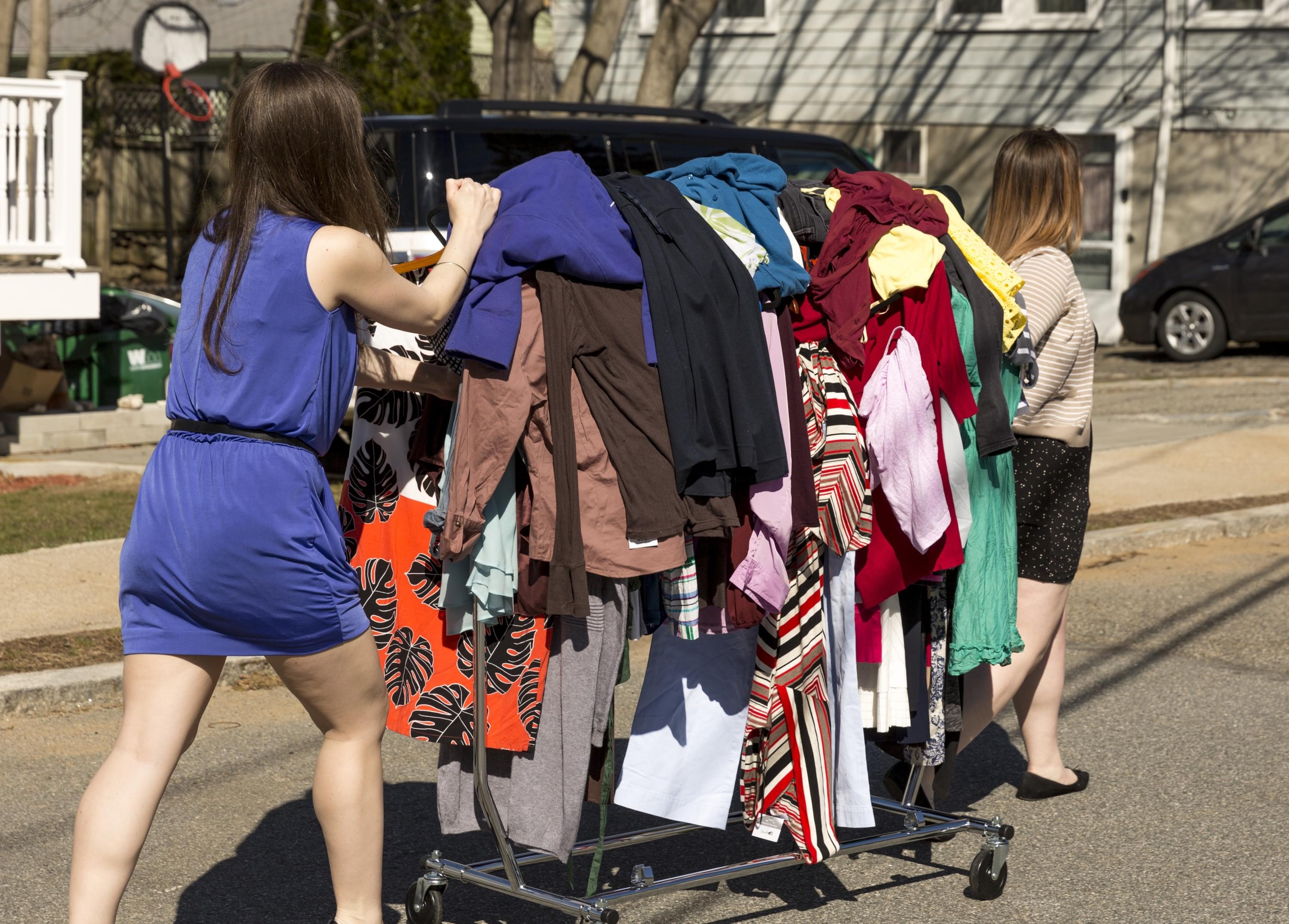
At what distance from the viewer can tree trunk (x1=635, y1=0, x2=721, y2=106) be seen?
1412 centimetres

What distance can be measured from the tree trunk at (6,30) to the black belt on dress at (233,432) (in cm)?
1137

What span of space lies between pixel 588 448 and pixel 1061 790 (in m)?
2.38

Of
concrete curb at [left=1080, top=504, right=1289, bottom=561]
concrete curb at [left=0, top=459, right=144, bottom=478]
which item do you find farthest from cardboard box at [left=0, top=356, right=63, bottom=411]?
concrete curb at [left=1080, top=504, right=1289, bottom=561]

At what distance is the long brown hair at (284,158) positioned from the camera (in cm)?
304

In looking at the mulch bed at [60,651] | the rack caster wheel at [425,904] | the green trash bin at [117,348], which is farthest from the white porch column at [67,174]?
the rack caster wheel at [425,904]

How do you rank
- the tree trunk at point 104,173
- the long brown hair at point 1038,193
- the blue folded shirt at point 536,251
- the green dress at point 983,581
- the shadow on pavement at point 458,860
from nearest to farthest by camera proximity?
the blue folded shirt at point 536,251 → the shadow on pavement at point 458,860 → the green dress at point 983,581 → the long brown hair at point 1038,193 → the tree trunk at point 104,173

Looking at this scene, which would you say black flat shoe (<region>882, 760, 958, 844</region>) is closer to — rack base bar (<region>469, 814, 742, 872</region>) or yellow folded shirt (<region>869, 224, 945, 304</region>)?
rack base bar (<region>469, 814, 742, 872</region>)

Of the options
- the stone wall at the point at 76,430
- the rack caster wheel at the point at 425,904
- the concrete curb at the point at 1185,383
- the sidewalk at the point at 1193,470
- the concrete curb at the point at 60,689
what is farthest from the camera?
the concrete curb at the point at 1185,383

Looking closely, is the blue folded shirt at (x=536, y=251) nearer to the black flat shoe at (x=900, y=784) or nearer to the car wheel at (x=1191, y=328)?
the black flat shoe at (x=900, y=784)

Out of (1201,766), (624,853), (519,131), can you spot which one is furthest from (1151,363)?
(624,853)

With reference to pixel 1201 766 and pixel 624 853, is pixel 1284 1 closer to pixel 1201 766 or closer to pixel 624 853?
pixel 1201 766

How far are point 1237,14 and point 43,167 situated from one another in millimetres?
14980

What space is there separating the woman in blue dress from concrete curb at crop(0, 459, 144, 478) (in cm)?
789

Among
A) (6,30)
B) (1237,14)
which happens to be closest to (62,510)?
(6,30)
